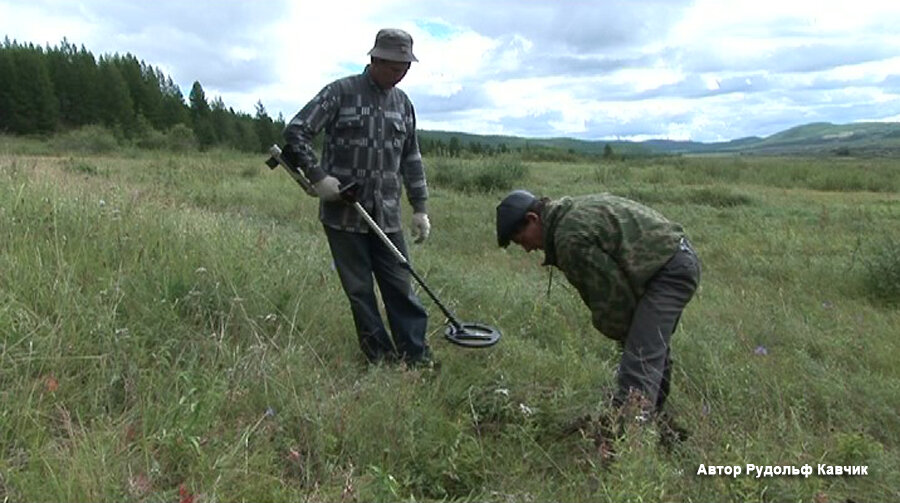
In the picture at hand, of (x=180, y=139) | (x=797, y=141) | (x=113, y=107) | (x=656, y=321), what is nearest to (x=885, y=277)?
Result: (x=656, y=321)

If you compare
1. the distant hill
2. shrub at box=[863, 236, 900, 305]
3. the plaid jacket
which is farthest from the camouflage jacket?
the distant hill

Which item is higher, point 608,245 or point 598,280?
point 608,245

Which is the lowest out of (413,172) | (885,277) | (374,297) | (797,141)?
(797,141)

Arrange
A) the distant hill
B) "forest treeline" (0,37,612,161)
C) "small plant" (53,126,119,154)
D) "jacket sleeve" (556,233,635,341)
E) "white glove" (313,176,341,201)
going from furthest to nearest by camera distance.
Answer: the distant hill → "forest treeline" (0,37,612,161) → "small plant" (53,126,119,154) → "white glove" (313,176,341,201) → "jacket sleeve" (556,233,635,341)

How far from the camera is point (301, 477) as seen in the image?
2242 mm

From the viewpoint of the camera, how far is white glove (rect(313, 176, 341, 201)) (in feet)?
10.7

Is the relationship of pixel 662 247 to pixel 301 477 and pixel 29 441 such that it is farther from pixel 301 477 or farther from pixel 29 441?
pixel 29 441

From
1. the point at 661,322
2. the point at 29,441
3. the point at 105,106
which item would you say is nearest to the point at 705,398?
the point at 661,322

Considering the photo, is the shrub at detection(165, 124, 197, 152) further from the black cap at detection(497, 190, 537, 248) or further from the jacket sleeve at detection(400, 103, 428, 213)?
the black cap at detection(497, 190, 537, 248)

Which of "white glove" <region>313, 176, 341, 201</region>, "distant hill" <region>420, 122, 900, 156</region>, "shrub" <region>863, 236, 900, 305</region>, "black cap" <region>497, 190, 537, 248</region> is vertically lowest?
"distant hill" <region>420, 122, 900, 156</region>

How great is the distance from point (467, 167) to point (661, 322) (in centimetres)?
1408

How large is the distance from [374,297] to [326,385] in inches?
29.7

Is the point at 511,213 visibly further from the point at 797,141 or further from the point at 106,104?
the point at 797,141

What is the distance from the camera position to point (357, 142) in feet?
11.2
